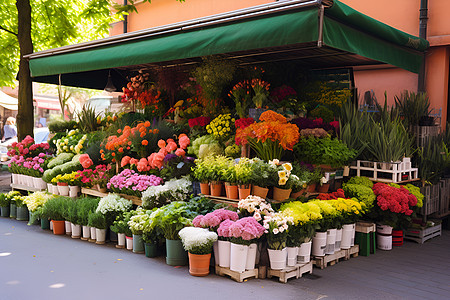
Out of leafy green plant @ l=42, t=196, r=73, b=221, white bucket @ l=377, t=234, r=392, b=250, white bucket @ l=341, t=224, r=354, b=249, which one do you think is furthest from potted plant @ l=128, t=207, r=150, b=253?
white bucket @ l=377, t=234, r=392, b=250

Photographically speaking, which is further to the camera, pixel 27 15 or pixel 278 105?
pixel 27 15

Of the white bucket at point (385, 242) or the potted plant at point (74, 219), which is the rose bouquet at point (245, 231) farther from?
the potted plant at point (74, 219)

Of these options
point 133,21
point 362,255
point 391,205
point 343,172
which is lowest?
point 362,255

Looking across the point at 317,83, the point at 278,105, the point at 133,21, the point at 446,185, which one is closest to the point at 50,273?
the point at 278,105

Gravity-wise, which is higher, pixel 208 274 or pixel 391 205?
pixel 391 205

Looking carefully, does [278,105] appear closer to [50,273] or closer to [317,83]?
[317,83]

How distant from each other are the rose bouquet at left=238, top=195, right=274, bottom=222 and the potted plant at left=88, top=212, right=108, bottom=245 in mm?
2179

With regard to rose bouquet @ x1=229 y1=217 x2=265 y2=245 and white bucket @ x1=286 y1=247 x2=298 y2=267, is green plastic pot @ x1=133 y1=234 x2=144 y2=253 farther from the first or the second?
white bucket @ x1=286 y1=247 x2=298 y2=267

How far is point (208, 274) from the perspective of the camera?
192 inches

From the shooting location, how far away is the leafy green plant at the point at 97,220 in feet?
20.0

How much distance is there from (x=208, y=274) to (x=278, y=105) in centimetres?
289

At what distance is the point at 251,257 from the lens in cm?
470

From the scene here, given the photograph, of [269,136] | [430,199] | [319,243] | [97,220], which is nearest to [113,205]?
[97,220]

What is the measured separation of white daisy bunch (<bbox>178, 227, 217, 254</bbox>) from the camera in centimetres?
465
